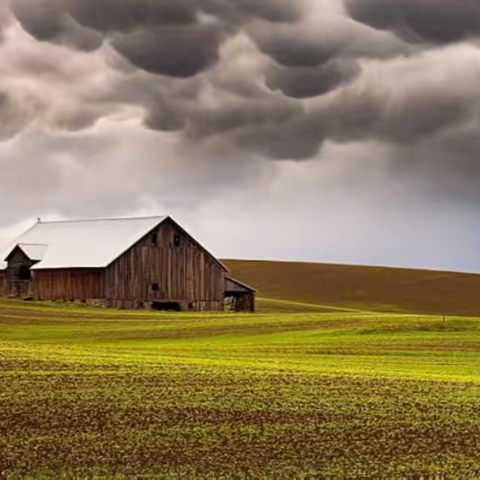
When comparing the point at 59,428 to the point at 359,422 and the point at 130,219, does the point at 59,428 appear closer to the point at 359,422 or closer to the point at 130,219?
the point at 359,422

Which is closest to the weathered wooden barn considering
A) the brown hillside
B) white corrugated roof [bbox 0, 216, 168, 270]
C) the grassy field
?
white corrugated roof [bbox 0, 216, 168, 270]

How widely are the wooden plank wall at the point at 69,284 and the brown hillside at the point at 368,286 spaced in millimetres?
35785

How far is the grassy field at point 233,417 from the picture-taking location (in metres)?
16.1

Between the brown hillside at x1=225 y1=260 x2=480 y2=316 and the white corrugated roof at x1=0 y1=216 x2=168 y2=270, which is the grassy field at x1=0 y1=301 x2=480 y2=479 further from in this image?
the brown hillside at x1=225 y1=260 x2=480 y2=316

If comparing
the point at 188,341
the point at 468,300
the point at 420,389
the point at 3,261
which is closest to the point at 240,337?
the point at 188,341

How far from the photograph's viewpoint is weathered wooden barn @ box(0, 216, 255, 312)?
3504 inches

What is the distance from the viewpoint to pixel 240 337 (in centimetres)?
5297

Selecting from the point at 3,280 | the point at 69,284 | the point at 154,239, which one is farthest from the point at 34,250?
the point at 154,239

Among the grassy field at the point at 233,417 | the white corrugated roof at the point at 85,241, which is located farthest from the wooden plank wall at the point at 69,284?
the grassy field at the point at 233,417

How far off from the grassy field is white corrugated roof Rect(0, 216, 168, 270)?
177 ft

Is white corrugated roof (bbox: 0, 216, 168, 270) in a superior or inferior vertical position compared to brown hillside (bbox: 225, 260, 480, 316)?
superior

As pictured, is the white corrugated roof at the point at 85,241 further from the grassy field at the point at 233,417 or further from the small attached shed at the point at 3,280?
the grassy field at the point at 233,417

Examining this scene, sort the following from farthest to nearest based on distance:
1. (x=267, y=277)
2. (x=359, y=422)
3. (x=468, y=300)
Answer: (x=267, y=277)
(x=468, y=300)
(x=359, y=422)

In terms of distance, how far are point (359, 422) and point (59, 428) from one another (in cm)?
553
